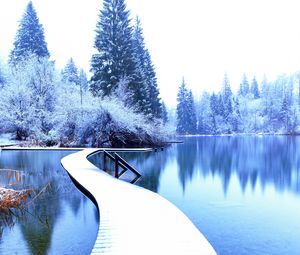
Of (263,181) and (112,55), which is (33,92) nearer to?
(112,55)

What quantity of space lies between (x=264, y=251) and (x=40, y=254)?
4536 millimetres

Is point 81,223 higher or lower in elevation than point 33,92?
lower

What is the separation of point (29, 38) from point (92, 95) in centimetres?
1751

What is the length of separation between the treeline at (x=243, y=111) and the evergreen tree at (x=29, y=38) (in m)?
35.7

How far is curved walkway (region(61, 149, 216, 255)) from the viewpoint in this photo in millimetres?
4801

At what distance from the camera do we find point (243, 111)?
88250 mm

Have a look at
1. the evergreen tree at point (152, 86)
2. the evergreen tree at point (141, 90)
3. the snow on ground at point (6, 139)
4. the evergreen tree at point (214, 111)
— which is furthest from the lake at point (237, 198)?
the evergreen tree at point (214, 111)

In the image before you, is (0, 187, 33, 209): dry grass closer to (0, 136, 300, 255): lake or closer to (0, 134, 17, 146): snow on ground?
(0, 136, 300, 255): lake

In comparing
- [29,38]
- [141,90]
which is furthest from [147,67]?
[29,38]

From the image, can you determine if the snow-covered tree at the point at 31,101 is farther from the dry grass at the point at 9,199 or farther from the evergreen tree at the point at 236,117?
the evergreen tree at the point at 236,117

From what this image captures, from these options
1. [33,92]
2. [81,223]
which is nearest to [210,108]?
[33,92]

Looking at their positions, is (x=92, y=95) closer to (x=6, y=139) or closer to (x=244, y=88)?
(x=6, y=139)

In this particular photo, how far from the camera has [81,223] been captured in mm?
8430

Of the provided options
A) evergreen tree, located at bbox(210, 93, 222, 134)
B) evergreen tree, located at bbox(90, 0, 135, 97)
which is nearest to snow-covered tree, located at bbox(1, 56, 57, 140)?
evergreen tree, located at bbox(90, 0, 135, 97)
